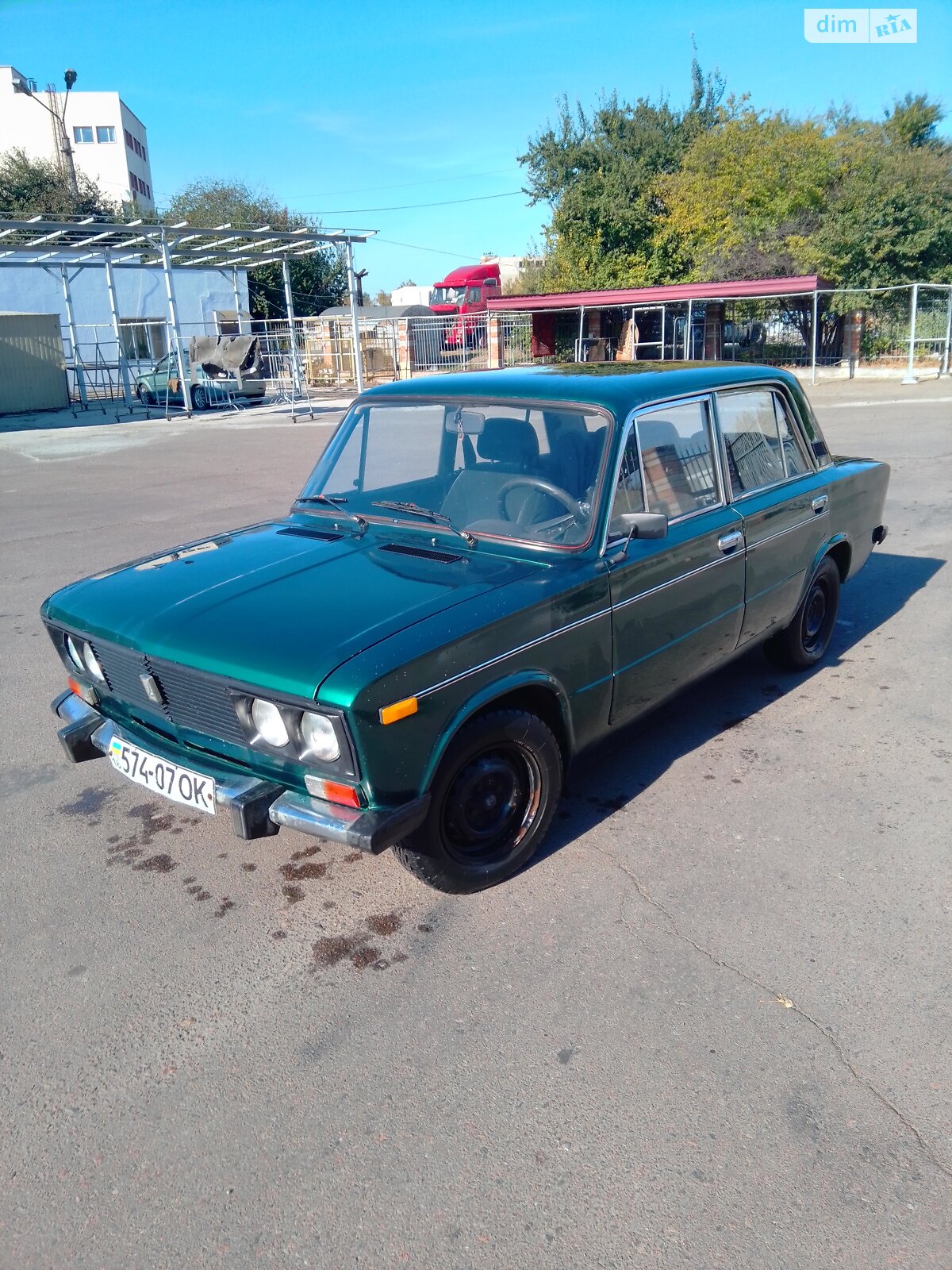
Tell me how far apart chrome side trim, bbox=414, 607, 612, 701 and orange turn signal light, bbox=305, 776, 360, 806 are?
35cm

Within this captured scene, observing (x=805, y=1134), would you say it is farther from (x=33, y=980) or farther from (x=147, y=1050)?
(x=33, y=980)

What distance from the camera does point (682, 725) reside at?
4820 millimetres

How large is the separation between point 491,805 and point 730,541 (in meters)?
1.78

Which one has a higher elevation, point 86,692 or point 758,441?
point 758,441

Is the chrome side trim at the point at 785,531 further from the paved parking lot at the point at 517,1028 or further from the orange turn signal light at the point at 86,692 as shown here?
the orange turn signal light at the point at 86,692

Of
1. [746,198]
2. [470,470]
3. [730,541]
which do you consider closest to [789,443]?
[730,541]

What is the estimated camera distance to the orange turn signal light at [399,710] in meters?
2.74

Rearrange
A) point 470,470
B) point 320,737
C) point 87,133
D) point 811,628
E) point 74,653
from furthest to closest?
1. point 87,133
2. point 811,628
3. point 470,470
4. point 74,653
5. point 320,737

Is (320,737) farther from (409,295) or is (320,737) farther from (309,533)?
(409,295)

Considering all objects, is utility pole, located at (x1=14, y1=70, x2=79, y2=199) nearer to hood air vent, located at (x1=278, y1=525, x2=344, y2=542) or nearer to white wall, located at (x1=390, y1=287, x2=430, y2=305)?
white wall, located at (x1=390, y1=287, x2=430, y2=305)

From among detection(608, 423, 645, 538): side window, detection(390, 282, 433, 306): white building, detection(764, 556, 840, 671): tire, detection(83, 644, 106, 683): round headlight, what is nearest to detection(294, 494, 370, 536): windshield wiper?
detection(608, 423, 645, 538): side window

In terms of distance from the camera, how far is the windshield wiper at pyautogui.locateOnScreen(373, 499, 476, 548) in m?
3.70

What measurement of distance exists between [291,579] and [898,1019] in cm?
246

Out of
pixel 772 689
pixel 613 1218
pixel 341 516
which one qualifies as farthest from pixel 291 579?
pixel 772 689
